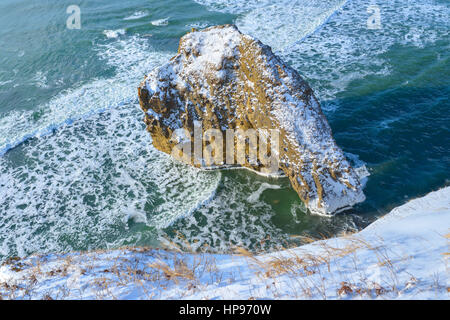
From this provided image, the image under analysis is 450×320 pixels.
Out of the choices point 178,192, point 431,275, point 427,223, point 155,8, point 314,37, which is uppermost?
point 155,8

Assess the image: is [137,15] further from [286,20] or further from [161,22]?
[286,20]

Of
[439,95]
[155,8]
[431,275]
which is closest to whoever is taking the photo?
[431,275]

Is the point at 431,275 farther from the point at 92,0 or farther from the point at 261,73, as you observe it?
the point at 92,0

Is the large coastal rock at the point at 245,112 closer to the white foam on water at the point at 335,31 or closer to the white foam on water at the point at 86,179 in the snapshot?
the white foam on water at the point at 86,179

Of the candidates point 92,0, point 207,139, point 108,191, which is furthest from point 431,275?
point 92,0

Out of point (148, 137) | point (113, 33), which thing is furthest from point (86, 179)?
point (113, 33)

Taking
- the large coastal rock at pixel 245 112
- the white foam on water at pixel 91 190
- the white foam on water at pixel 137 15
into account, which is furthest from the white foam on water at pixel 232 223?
the white foam on water at pixel 137 15
